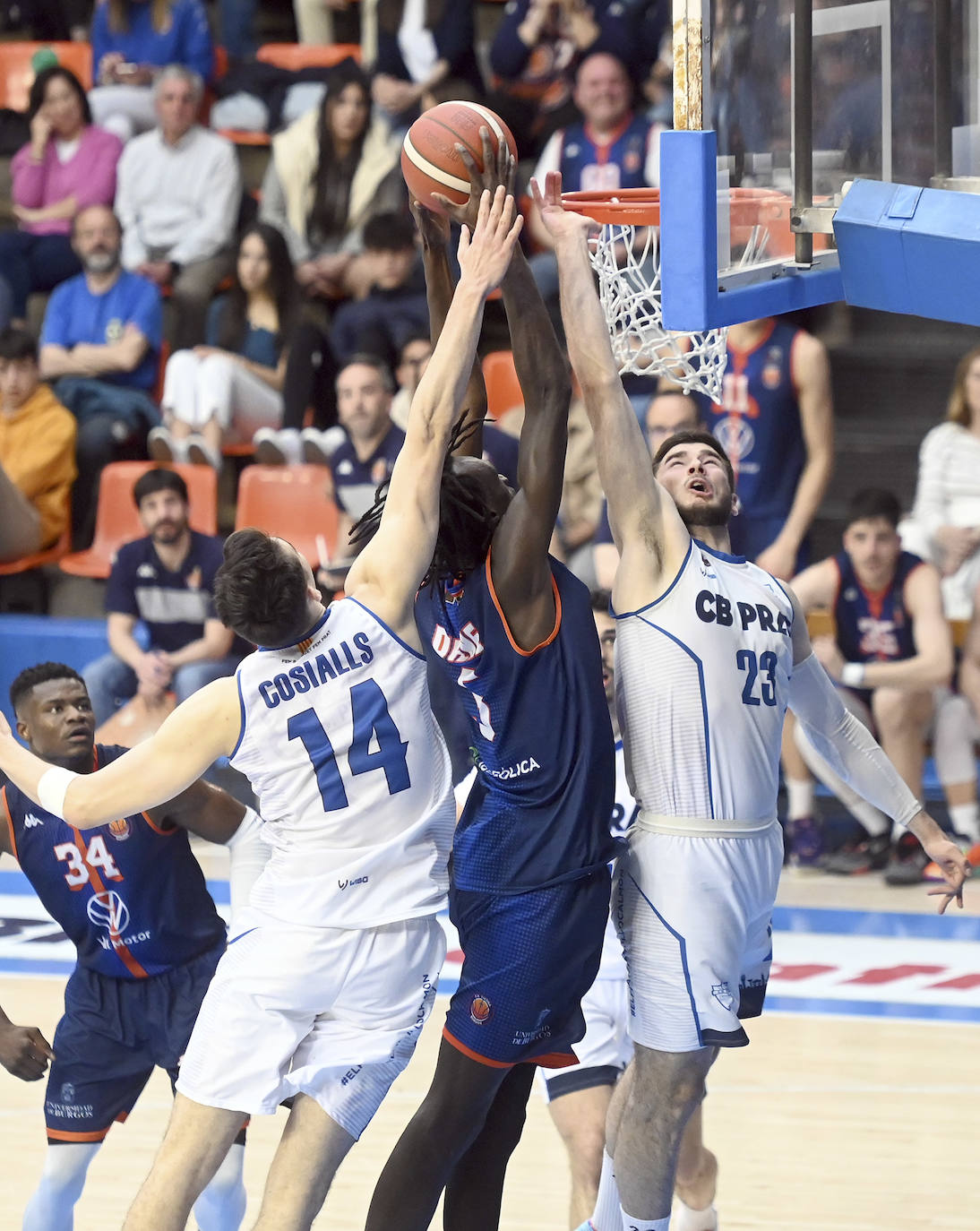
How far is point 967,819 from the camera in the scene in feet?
25.6

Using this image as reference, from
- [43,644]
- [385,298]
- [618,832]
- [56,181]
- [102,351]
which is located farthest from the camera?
[56,181]

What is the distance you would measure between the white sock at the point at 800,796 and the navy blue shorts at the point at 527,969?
4234 mm

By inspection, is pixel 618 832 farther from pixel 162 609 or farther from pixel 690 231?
pixel 162 609

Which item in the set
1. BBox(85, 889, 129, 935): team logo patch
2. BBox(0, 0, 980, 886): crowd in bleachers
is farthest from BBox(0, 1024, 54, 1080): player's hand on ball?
BBox(0, 0, 980, 886): crowd in bleachers

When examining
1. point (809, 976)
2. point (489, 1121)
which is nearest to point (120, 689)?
point (809, 976)

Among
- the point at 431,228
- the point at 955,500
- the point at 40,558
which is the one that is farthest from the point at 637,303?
the point at 40,558

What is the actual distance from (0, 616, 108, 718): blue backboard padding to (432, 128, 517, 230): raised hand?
5.88m

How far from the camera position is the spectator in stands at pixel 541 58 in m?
9.04

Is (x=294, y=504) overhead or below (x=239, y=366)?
below

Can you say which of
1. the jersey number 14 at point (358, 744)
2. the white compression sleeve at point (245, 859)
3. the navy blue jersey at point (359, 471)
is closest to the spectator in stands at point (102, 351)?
the navy blue jersey at point (359, 471)

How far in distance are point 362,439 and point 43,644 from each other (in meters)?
2.17

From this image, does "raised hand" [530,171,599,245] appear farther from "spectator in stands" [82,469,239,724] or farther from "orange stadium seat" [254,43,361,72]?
"orange stadium seat" [254,43,361,72]

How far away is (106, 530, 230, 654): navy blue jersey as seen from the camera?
29.2 feet

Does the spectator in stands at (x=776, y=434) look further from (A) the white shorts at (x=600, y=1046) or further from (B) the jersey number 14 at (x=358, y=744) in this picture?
(B) the jersey number 14 at (x=358, y=744)
